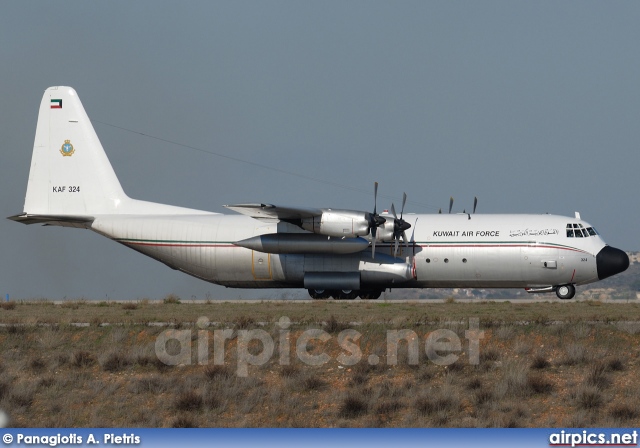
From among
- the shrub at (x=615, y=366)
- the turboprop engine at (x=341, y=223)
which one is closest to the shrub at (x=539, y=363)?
the shrub at (x=615, y=366)

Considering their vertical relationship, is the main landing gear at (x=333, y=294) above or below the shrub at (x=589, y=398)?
above

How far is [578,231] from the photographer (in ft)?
138

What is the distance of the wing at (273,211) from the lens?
3988 centimetres

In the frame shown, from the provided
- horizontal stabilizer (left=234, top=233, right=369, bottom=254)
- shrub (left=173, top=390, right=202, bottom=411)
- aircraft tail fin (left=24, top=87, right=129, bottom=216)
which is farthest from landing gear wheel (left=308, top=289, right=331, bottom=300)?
shrub (left=173, top=390, right=202, bottom=411)

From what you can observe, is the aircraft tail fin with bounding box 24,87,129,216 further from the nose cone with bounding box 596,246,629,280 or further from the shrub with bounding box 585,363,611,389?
the shrub with bounding box 585,363,611,389

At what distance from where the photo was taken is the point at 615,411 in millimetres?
21625

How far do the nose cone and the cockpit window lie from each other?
3.17ft

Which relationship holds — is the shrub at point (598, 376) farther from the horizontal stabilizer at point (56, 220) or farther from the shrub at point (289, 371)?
the horizontal stabilizer at point (56, 220)

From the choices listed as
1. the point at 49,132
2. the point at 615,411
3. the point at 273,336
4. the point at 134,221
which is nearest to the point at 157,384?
the point at 273,336

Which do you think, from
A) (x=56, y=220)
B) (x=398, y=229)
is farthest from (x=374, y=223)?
(x=56, y=220)

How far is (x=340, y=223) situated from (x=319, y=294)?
4.68m

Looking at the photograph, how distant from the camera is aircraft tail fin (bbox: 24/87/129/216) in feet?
155

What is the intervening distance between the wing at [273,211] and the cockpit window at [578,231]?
11.6 meters

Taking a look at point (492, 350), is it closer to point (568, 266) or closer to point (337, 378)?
point (337, 378)
